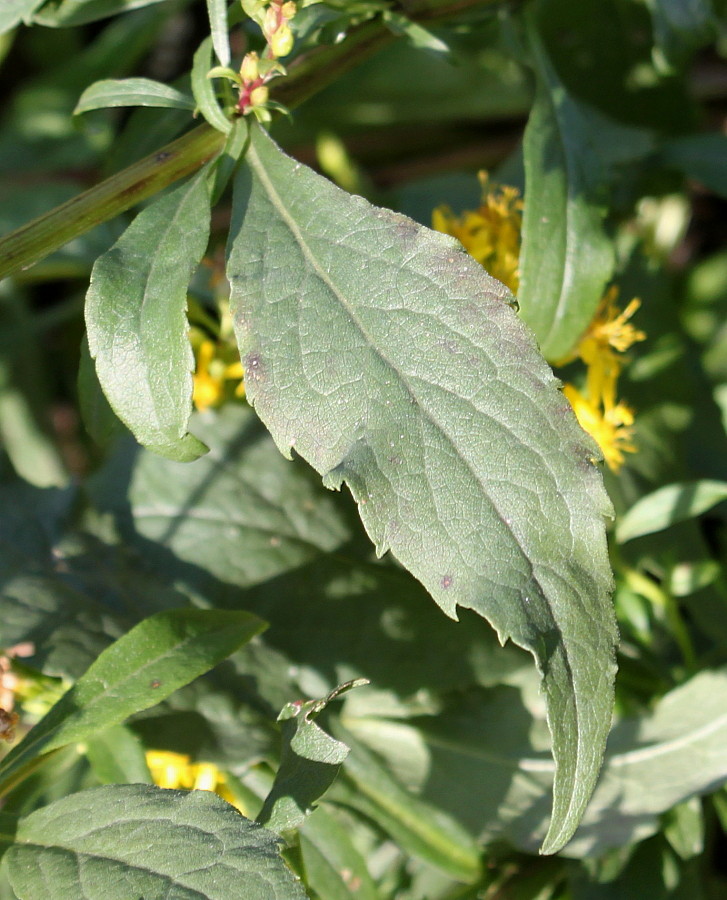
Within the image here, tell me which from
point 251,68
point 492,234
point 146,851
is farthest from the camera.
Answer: point 492,234

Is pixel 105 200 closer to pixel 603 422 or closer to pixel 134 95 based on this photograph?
pixel 134 95

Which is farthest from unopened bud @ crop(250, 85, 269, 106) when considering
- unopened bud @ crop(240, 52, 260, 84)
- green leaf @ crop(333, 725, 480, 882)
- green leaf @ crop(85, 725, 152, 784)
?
green leaf @ crop(333, 725, 480, 882)

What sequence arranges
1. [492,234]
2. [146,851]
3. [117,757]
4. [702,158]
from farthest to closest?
1. [702,158]
2. [492,234]
3. [117,757]
4. [146,851]

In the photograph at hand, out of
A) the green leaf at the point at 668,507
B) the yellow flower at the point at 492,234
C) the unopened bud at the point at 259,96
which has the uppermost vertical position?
the unopened bud at the point at 259,96

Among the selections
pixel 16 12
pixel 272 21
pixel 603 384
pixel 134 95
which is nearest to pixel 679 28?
pixel 603 384

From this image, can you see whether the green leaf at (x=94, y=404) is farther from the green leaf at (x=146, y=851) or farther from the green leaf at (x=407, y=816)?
the green leaf at (x=407, y=816)

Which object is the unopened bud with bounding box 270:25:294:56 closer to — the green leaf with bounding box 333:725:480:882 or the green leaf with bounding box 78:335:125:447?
the green leaf with bounding box 78:335:125:447

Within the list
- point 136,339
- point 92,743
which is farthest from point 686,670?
point 136,339

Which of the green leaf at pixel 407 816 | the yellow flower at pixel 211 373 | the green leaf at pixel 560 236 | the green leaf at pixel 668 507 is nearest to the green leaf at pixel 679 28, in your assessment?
the green leaf at pixel 560 236
